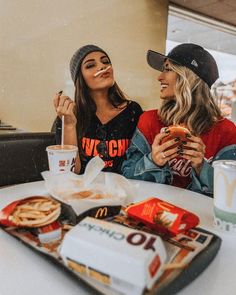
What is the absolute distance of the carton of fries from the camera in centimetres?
50

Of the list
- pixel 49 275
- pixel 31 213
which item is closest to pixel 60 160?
pixel 31 213

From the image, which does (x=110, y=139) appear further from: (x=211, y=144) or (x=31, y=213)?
(x=31, y=213)

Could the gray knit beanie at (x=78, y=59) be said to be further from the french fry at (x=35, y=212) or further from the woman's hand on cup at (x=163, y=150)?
the french fry at (x=35, y=212)

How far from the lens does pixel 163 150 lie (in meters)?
0.90

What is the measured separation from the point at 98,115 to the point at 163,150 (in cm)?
56

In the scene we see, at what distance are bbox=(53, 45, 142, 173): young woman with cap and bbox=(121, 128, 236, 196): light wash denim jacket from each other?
0.56 ft

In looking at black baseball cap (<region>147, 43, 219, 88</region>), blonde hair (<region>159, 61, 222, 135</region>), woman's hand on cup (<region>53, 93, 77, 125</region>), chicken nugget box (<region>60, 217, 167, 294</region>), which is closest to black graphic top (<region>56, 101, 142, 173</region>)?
woman's hand on cup (<region>53, 93, 77, 125</region>)

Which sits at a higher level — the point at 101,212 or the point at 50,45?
the point at 50,45

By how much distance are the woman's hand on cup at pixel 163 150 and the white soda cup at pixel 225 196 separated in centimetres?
29

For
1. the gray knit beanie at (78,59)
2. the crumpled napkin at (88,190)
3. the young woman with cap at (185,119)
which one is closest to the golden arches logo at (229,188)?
the crumpled napkin at (88,190)

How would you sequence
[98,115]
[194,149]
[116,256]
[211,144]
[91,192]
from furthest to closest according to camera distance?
1. [98,115]
2. [211,144]
3. [194,149]
4. [91,192]
5. [116,256]

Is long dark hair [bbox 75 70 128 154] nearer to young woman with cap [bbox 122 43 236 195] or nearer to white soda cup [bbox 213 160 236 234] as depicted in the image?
young woman with cap [bbox 122 43 236 195]

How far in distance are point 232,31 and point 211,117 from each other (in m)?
1.21

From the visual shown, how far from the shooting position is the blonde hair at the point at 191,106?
3.74 feet
